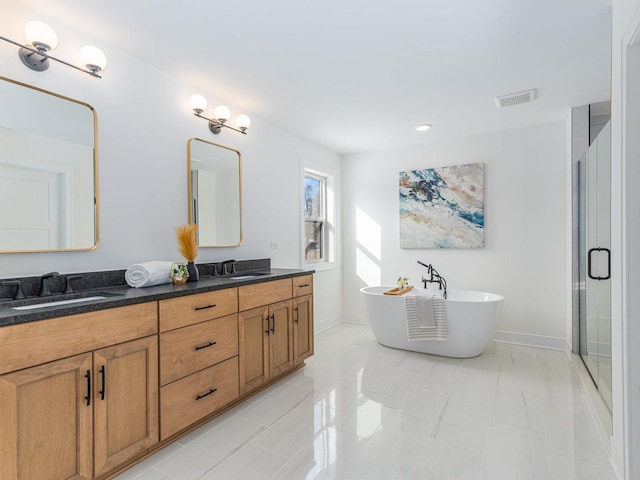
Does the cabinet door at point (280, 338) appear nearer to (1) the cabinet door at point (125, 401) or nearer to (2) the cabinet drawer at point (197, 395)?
(2) the cabinet drawer at point (197, 395)

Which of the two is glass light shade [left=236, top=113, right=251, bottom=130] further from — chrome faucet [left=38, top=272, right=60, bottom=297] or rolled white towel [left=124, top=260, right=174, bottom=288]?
chrome faucet [left=38, top=272, right=60, bottom=297]

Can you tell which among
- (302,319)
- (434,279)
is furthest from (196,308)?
(434,279)

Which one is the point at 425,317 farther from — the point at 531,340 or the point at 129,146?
the point at 129,146

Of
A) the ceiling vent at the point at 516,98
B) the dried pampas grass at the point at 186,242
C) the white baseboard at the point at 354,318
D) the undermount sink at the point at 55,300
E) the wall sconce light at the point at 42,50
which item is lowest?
the white baseboard at the point at 354,318

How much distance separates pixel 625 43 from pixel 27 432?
10.3ft

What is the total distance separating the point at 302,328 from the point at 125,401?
1.67 metres

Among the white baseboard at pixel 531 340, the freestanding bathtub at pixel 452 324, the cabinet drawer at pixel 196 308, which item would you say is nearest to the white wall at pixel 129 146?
the cabinet drawer at pixel 196 308

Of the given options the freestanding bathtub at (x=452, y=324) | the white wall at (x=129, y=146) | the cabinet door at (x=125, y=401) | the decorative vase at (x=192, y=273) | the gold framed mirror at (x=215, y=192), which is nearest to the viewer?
the cabinet door at (x=125, y=401)

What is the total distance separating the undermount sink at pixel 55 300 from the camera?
164cm

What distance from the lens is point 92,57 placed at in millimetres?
2031

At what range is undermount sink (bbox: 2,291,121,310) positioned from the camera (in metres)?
1.64

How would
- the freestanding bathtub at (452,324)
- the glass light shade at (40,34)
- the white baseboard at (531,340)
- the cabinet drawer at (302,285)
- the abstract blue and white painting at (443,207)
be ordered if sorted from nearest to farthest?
1. the glass light shade at (40,34)
2. the cabinet drawer at (302,285)
3. the freestanding bathtub at (452,324)
4. the white baseboard at (531,340)
5. the abstract blue and white painting at (443,207)

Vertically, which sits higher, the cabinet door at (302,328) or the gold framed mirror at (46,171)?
the gold framed mirror at (46,171)

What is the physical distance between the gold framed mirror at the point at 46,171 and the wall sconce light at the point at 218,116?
2.60ft
